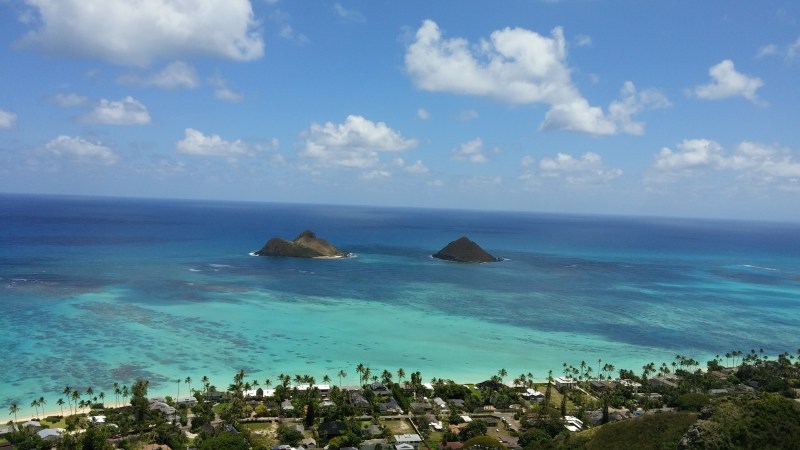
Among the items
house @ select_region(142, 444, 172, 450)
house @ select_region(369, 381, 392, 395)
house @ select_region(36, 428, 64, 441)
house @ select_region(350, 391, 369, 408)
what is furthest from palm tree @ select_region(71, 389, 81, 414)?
house @ select_region(369, 381, 392, 395)

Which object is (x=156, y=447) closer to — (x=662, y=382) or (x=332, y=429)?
(x=332, y=429)

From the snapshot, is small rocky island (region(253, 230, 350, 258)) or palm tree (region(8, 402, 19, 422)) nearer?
palm tree (region(8, 402, 19, 422))

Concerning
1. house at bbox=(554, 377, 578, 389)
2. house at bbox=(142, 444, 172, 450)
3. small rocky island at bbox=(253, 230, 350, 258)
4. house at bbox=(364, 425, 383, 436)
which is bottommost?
house at bbox=(142, 444, 172, 450)

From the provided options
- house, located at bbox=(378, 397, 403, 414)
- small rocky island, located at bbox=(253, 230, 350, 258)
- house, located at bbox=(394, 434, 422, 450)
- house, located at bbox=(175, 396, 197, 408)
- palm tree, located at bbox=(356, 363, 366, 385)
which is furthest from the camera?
small rocky island, located at bbox=(253, 230, 350, 258)

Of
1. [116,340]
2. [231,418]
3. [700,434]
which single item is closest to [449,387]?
[231,418]

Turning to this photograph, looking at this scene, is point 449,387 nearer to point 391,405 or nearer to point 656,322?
point 391,405

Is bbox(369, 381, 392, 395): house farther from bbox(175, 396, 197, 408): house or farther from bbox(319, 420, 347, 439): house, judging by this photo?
bbox(175, 396, 197, 408): house

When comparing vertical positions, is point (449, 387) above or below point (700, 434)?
below
